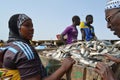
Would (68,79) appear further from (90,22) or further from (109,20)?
(90,22)

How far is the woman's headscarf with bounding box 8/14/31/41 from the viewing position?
3896mm

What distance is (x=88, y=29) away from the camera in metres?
11.6

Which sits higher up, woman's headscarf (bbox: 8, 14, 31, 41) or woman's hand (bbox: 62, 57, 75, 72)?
woman's headscarf (bbox: 8, 14, 31, 41)

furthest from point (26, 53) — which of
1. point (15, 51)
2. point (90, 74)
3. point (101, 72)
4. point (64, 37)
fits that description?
point (64, 37)

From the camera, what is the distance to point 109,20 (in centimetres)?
266

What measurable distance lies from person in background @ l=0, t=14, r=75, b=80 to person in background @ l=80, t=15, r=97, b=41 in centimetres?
769

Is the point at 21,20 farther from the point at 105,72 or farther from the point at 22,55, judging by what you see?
the point at 105,72

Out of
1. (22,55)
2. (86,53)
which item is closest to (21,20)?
(22,55)

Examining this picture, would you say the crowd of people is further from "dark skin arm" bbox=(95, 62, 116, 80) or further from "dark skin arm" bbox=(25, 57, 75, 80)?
"dark skin arm" bbox=(95, 62, 116, 80)

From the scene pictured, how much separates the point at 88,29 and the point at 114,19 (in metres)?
9.07

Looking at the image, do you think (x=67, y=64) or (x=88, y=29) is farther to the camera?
(x=88, y=29)

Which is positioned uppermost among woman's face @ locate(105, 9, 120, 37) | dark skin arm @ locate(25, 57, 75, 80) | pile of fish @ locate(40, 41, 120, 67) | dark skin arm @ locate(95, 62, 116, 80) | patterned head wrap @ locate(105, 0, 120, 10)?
patterned head wrap @ locate(105, 0, 120, 10)

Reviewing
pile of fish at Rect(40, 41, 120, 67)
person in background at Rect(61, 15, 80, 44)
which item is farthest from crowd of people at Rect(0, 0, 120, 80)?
person in background at Rect(61, 15, 80, 44)

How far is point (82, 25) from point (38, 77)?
808 cm
